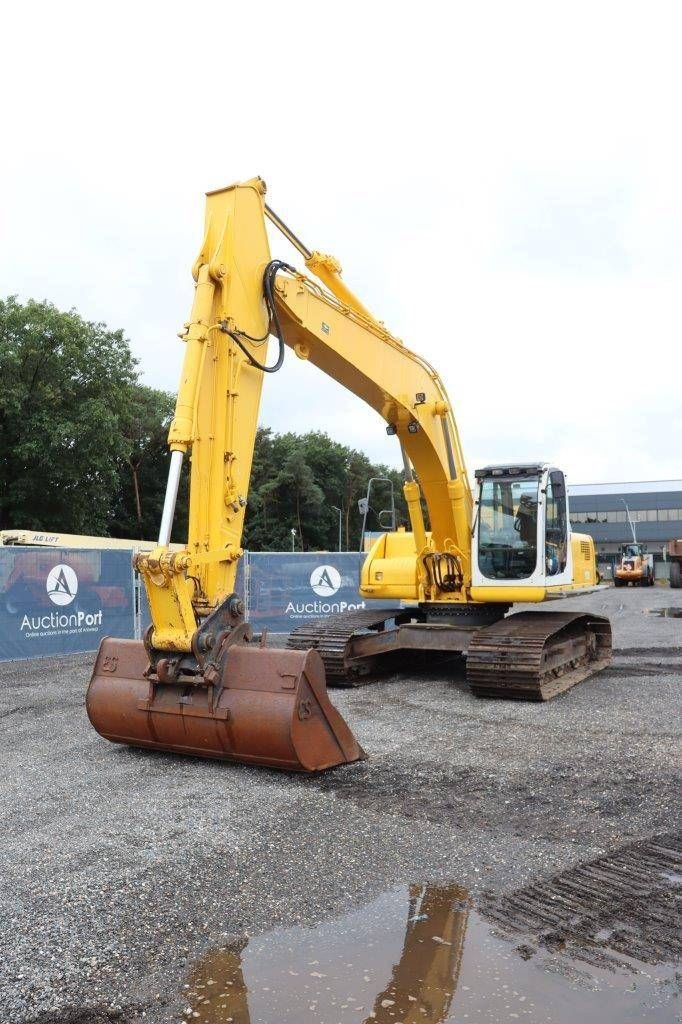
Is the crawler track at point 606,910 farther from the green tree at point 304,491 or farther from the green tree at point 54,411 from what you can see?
the green tree at point 304,491

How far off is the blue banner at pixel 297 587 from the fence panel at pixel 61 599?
268 centimetres

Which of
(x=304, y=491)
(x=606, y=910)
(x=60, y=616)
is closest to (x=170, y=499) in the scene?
(x=606, y=910)

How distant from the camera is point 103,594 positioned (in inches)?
559

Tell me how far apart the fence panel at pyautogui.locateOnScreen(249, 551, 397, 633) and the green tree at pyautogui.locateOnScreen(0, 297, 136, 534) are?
65.2 ft

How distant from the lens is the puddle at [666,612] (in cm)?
2162

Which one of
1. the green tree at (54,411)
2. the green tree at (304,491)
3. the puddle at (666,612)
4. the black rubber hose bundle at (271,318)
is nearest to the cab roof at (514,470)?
the black rubber hose bundle at (271,318)

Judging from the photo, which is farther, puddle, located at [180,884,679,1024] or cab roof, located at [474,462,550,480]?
cab roof, located at [474,462,550,480]

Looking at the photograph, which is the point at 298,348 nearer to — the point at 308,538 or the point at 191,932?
the point at 191,932

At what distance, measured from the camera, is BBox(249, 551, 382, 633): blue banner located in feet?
53.4

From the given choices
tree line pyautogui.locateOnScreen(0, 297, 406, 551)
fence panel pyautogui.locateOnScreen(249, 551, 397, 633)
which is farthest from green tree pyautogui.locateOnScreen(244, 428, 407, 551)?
fence panel pyautogui.locateOnScreen(249, 551, 397, 633)

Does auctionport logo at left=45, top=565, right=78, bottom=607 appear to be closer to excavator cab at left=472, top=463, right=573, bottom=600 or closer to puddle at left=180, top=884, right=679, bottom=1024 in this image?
excavator cab at left=472, top=463, right=573, bottom=600

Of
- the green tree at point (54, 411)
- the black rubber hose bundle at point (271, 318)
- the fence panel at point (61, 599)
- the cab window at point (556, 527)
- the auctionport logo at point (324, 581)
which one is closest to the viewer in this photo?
the black rubber hose bundle at point (271, 318)

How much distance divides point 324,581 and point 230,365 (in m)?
10.4

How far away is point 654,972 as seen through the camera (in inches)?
131
